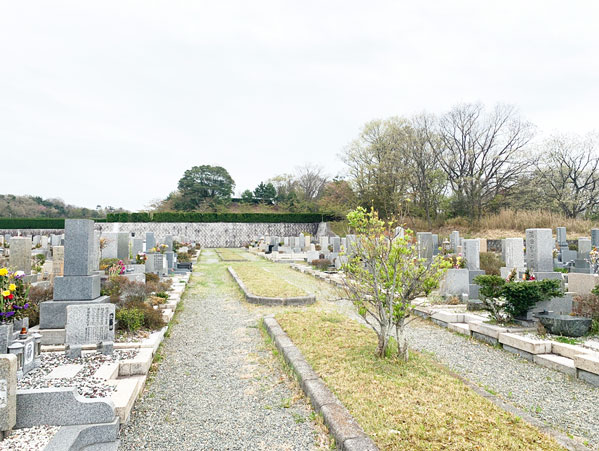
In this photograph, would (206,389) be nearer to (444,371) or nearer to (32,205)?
(444,371)

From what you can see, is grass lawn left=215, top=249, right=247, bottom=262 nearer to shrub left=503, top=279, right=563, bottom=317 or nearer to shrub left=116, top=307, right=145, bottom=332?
shrub left=116, top=307, right=145, bottom=332

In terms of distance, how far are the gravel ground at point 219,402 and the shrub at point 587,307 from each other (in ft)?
16.5

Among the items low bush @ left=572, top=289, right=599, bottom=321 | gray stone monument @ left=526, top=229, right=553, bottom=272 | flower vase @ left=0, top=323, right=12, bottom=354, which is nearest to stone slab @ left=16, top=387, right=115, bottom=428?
flower vase @ left=0, top=323, right=12, bottom=354

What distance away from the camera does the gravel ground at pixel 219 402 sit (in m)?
3.06

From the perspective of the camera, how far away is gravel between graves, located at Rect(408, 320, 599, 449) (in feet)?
10.9

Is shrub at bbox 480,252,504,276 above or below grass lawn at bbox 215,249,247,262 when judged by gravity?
above

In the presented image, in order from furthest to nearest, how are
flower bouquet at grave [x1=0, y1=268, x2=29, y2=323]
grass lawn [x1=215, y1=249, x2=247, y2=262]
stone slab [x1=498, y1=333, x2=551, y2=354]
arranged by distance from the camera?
grass lawn [x1=215, y1=249, x2=247, y2=262] → stone slab [x1=498, y1=333, x2=551, y2=354] → flower bouquet at grave [x1=0, y1=268, x2=29, y2=323]

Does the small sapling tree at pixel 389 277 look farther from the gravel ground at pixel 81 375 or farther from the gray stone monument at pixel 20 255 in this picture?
the gray stone monument at pixel 20 255

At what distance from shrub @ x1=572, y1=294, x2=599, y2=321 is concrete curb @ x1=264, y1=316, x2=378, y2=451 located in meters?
Answer: 4.73

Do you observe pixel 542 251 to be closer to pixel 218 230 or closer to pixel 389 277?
pixel 389 277

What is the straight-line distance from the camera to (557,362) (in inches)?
180

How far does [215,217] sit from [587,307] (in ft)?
123

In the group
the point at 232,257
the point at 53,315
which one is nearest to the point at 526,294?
the point at 53,315

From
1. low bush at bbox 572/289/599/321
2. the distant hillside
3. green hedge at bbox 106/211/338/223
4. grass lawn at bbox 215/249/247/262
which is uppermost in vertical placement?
the distant hillside
